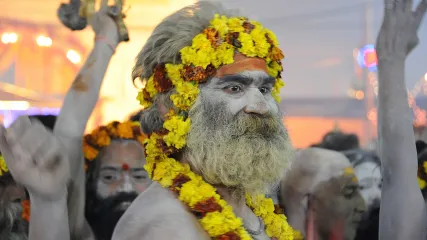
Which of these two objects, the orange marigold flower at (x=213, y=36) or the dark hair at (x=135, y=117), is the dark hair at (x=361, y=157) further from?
the orange marigold flower at (x=213, y=36)

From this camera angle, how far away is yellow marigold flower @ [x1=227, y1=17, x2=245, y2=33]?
2740 mm

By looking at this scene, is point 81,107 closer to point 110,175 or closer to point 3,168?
point 3,168

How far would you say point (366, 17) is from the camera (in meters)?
5.50

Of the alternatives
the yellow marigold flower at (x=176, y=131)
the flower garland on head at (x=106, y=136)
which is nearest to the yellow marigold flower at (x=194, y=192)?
the yellow marigold flower at (x=176, y=131)

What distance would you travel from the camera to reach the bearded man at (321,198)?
4371mm

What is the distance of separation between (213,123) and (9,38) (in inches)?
122

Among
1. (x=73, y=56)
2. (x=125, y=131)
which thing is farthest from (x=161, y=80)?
(x=73, y=56)

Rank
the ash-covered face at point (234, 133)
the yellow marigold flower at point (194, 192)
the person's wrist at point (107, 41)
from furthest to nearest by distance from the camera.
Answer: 1. the person's wrist at point (107, 41)
2. the ash-covered face at point (234, 133)
3. the yellow marigold flower at point (194, 192)

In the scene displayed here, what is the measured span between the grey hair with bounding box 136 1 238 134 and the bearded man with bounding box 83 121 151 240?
1531 mm

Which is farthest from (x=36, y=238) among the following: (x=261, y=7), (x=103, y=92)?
(x=261, y=7)

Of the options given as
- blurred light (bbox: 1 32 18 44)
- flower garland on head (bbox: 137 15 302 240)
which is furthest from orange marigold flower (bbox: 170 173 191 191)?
blurred light (bbox: 1 32 18 44)

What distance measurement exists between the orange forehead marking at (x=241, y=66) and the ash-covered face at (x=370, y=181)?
6.68ft

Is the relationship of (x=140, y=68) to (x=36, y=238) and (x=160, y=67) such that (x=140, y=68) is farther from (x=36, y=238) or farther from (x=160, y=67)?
(x=36, y=238)

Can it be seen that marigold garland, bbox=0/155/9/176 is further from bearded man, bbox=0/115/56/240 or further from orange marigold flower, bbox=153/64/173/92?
orange marigold flower, bbox=153/64/173/92
